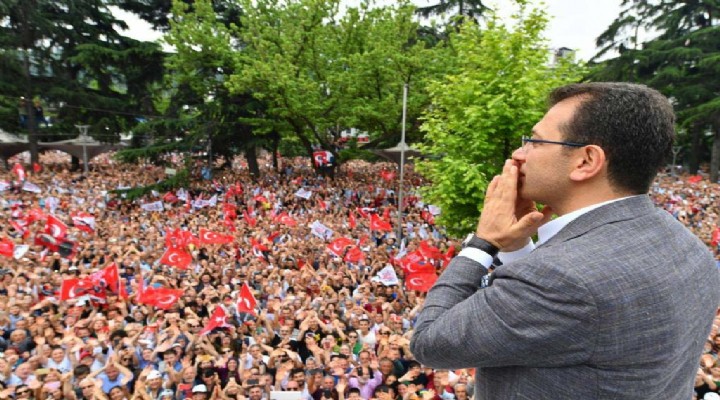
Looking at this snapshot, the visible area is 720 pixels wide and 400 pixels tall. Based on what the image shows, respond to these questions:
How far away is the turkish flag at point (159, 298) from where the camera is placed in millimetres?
8062

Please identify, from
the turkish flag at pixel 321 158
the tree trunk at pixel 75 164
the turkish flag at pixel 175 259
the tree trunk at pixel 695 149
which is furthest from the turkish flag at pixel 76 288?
the tree trunk at pixel 695 149

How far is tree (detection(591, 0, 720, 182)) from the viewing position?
26.5 metres

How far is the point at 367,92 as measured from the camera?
21.9 m

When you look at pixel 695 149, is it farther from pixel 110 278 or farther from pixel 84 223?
pixel 110 278

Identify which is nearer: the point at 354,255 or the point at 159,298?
the point at 159,298

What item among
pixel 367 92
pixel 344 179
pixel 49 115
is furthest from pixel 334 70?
pixel 49 115

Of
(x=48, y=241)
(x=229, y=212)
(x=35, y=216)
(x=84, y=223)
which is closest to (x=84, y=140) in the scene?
(x=35, y=216)

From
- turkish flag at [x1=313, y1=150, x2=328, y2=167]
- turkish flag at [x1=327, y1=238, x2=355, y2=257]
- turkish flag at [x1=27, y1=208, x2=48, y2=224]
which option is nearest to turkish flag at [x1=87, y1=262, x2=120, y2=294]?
turkish flag at [x1=327, y1=238, x2=355, y2=257]

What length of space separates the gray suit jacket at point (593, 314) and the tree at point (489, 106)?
847 cm

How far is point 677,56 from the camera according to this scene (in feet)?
88.1

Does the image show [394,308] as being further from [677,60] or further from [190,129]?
[677,60]

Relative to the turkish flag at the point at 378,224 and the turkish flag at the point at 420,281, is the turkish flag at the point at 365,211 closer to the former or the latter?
the turkish flag at the point at 378,224

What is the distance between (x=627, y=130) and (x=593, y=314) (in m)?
0.45

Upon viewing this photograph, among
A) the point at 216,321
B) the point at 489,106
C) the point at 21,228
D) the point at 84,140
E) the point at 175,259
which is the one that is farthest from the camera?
the point at 84,140
